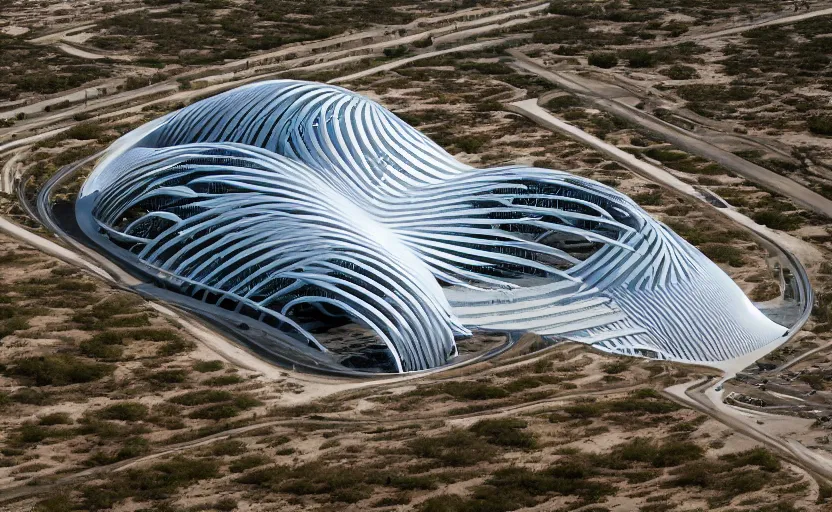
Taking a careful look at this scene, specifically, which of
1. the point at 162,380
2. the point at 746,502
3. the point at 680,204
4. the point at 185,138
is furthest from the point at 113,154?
the point at 746,502

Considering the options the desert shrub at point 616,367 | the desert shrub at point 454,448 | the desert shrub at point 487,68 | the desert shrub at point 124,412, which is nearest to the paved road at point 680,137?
the desert shrub at point 487,68

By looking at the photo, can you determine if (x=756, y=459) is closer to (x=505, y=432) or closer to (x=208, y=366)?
(x=505, y=432)

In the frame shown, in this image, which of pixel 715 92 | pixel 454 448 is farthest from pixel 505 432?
pixel 715 92

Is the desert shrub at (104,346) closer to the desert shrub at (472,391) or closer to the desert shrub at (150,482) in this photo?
the desert shrub at (150,482)

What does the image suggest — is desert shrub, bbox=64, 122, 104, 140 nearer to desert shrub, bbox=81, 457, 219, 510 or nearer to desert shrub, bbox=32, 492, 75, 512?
desert shrub, bbox=81, 457, 219, 510

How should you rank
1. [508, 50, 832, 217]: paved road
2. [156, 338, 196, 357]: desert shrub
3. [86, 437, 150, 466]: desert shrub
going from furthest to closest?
1. [508, 50, 832, 217]: paved road
2. [156, 338, 196, 357]: desert shrub
3. [86, 437, 150, 466]: desert shrub

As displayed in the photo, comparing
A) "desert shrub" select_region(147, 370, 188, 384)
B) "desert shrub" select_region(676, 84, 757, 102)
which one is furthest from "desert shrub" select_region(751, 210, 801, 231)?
"desert shrub" select_region(147, 370, 188, 384)

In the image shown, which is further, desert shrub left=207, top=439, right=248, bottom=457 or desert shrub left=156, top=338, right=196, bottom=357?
desert shrub left=156, top=338, right=196, bottom=357
